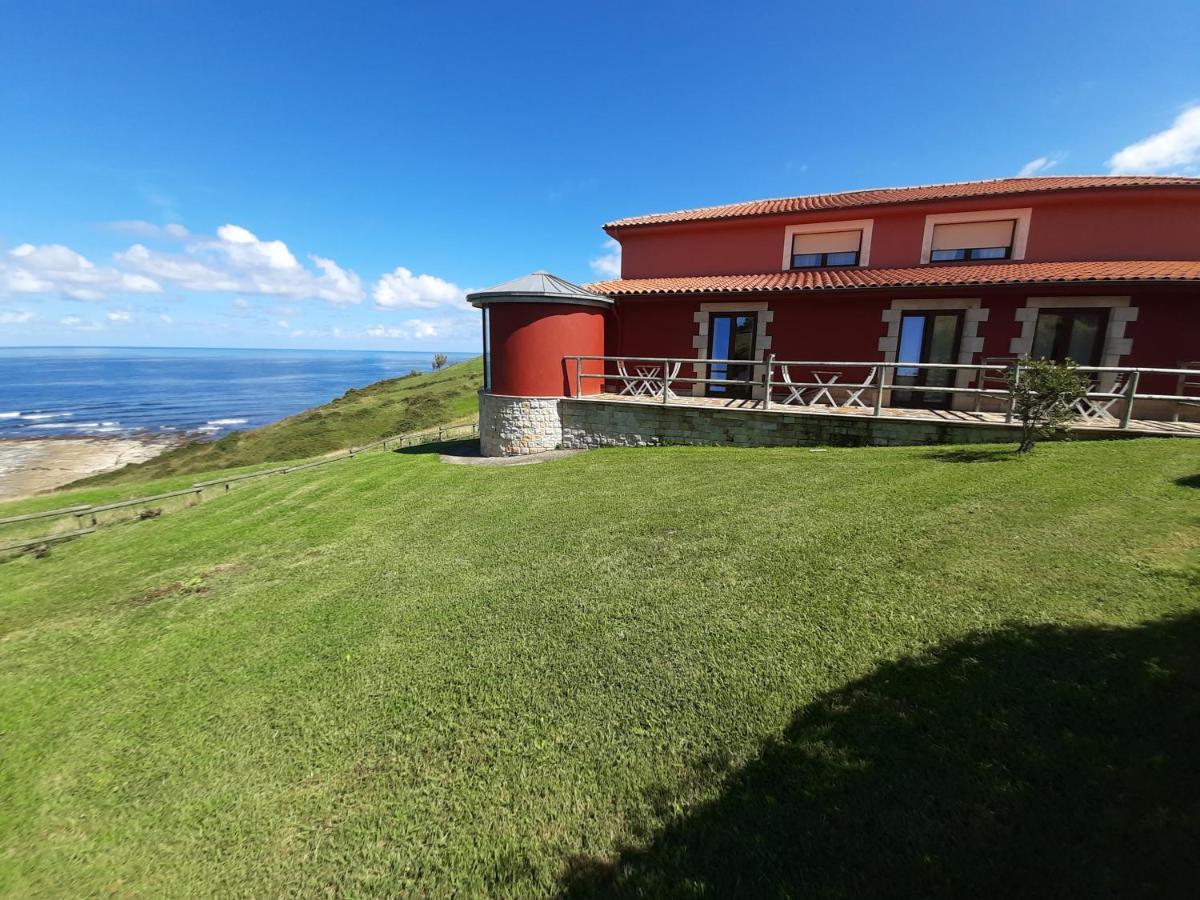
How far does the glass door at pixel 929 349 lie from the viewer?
1222 cm

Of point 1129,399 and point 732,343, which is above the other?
point 732,343

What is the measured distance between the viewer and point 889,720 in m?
3.01

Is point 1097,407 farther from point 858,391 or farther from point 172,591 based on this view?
point 172,591

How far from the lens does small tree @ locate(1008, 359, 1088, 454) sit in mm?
7562

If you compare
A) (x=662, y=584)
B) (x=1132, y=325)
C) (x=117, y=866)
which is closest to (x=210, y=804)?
(x=117, y=866)

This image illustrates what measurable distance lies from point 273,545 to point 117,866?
569cm

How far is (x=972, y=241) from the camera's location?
13.4m

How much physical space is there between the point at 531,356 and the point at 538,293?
164cm

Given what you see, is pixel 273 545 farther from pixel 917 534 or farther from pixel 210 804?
pixel 917 534

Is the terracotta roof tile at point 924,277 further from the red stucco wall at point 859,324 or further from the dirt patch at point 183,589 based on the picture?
the dirt patch at point 183,589

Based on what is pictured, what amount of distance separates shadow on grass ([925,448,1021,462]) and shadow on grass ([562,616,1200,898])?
512cm

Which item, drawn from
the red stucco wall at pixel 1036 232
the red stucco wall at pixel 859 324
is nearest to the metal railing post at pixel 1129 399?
the red stucco wall at pixel 859 324

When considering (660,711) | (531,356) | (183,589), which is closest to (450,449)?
(531,356)

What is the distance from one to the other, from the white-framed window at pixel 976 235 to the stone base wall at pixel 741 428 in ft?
23.1
